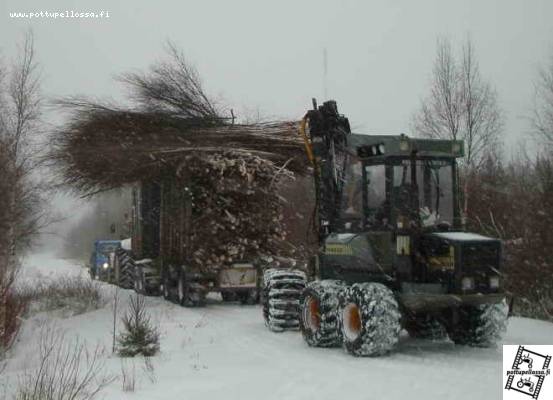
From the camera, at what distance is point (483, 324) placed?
9.66 m

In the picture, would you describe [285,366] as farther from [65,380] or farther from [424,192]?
[424,192]

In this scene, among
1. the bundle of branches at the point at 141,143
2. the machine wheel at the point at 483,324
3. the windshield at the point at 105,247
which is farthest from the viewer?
the windshield at the point at 105,247

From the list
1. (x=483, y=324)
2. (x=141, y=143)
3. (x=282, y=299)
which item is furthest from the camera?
(x=141, y=143)

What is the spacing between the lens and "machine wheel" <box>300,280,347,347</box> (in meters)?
9.90

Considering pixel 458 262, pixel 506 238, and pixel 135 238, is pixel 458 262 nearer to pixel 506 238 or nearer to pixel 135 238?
pixel 506 238

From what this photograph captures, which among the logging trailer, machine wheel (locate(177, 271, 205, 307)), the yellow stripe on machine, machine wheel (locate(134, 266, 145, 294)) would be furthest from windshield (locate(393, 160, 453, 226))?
machine wheel (locate(134, 266, 145, 294))

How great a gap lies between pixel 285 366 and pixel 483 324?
3075 mm

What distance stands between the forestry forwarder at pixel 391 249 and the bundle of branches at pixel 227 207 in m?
4.68

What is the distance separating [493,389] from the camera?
23.0 ft

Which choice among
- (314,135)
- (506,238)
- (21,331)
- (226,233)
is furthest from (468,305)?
(21,331)

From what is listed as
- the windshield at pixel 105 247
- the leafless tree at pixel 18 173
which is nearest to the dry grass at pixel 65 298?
the leafless tree at pixel 18 173

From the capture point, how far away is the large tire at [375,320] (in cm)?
872

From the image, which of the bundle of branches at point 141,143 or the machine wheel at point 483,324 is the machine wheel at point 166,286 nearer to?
the bundle of branches at point 141,143

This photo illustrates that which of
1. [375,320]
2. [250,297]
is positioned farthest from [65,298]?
[375,320]
